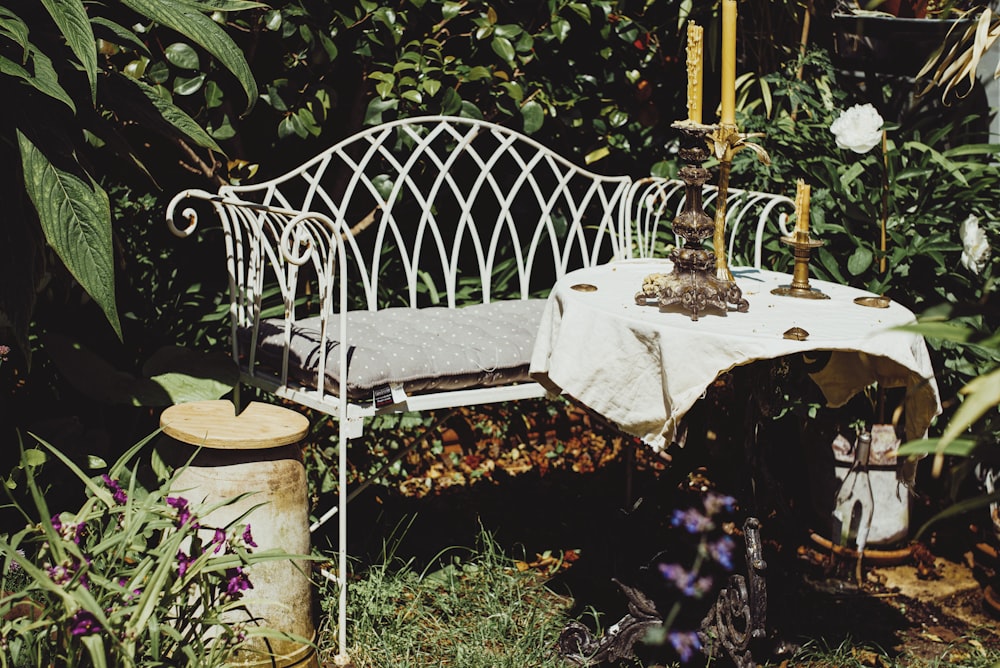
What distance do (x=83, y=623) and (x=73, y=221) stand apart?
92 cm

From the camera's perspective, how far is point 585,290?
252 centimetres

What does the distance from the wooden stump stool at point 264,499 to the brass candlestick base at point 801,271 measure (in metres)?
1.22

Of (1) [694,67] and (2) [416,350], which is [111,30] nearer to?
(2) [416,350]

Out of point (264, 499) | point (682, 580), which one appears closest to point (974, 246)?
point (682, 580)

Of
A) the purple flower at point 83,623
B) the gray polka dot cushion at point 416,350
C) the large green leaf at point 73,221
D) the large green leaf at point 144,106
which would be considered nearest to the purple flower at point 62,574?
the purple flower at point 83,623

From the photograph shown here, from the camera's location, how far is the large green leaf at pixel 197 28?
8.18 ft

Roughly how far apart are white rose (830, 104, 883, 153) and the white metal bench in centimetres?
Result: 39

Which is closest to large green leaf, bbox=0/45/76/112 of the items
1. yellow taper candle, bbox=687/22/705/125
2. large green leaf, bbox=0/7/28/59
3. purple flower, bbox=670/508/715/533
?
large green leaf, bbox=0/7/28/59

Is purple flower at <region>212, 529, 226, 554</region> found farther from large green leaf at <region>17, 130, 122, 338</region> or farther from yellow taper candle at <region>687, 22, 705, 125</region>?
yellow taper candle at <region>687, 22, 705, 125</region>

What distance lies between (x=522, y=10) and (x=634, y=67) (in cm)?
48

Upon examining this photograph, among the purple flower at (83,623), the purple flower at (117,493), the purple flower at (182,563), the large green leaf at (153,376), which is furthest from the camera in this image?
the large green leaf at (153,376)

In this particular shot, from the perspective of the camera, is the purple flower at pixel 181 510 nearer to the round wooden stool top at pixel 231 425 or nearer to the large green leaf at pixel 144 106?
the round wooden stool top at pixel 231 425

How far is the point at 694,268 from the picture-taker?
2.36 meters

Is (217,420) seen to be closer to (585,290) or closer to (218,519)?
(218,519)
